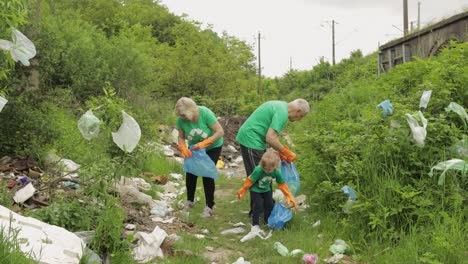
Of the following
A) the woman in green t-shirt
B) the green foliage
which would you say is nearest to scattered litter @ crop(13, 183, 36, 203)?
the green foliage

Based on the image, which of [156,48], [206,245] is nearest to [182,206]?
[206,245]

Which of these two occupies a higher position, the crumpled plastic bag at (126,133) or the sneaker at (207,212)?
the crumpled plastic bag at (126,133)

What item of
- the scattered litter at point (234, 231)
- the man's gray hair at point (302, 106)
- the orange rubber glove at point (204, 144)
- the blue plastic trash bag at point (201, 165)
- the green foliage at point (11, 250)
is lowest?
the scattered litter at point (234, 231)

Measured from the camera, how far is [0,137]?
6.39m

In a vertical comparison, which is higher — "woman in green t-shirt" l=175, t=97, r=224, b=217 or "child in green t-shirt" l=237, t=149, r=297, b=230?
"woman in green t-shirt" l=175, t=97, r=224, b=217

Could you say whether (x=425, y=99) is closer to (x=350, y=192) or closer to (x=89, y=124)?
(x=350, y=192)

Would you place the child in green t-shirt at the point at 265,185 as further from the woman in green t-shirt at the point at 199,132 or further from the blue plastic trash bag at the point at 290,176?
the woman in green t-shirt at the point at 199,132

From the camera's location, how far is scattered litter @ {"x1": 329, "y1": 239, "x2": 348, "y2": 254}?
13.7 feet

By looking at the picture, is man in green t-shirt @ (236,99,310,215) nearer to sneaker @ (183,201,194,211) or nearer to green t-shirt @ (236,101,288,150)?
green t-shirt @ (236,101,288,150)

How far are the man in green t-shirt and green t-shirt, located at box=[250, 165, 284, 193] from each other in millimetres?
276

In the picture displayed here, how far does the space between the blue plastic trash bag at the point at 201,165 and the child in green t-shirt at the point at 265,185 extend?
70 centimetres

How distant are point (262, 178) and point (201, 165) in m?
0.96

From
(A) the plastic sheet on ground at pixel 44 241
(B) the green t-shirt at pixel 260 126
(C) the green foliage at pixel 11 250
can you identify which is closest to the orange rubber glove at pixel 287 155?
(B) the green t-shirt at pixel 260 126

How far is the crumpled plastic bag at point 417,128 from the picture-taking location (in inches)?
176
